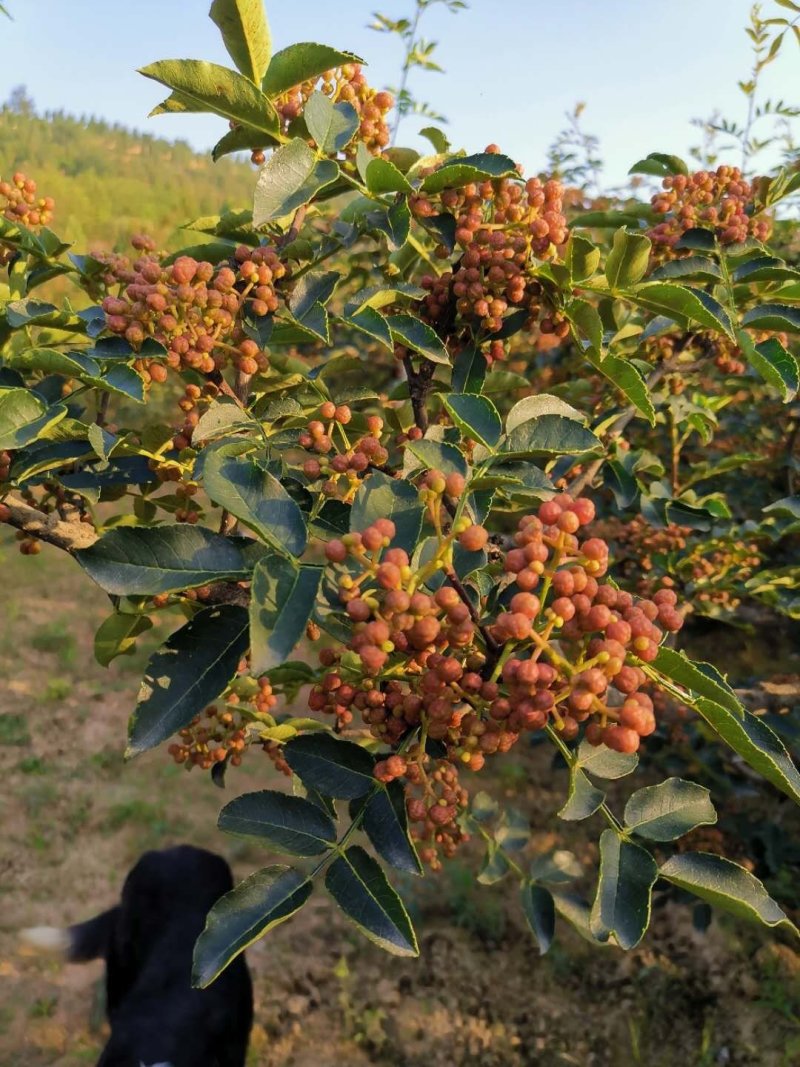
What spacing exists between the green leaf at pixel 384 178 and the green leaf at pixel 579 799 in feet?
2.76

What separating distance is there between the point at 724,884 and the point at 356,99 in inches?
48.3

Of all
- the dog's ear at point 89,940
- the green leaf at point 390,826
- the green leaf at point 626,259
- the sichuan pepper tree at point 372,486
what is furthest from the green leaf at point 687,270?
the dog's ear at point 89,940

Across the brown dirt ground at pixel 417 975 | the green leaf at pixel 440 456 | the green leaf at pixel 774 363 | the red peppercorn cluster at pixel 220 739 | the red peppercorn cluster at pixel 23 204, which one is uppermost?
the red peppercorn cluster at pixel 23 204

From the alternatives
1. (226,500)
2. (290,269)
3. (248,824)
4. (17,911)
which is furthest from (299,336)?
(17,911)

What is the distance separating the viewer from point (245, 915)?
2.95ft

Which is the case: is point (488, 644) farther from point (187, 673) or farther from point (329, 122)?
point (329, 122)

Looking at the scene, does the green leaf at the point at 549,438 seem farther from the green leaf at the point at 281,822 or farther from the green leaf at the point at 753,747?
the green leaf at the point at 281,822

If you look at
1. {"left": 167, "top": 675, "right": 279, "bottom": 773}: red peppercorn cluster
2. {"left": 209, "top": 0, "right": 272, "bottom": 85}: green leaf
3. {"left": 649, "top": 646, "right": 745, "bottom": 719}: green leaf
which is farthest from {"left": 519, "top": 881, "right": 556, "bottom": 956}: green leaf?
{"left": 209, "top": 0, "right": 272, "bottom": 85}: green leaf

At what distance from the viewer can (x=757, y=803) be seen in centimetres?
401

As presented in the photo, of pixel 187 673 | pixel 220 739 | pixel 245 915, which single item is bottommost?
pixel 220 739

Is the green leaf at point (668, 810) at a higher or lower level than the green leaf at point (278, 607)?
lower

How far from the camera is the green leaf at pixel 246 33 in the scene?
1.02m

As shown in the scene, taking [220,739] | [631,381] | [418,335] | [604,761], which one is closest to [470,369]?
[418,335]

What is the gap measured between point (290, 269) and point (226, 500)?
0.67 meters
